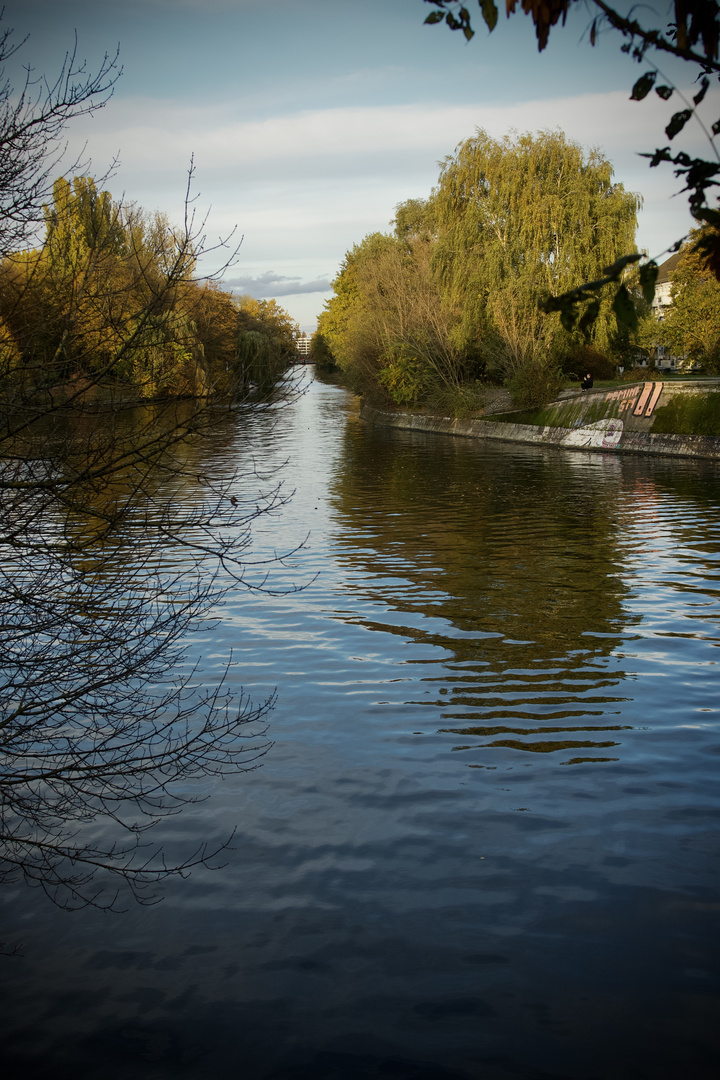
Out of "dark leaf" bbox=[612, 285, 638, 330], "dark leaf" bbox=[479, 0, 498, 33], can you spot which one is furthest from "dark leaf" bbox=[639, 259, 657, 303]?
"dark leaf" bbox=[479, 0, 498, 33]

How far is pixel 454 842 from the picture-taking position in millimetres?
6648

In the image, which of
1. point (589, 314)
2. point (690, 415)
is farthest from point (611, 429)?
point (589, 314)

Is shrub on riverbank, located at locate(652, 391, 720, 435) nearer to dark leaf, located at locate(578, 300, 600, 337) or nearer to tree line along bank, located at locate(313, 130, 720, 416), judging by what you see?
tree line along bank, located at locate(313, 130, 720, 416)

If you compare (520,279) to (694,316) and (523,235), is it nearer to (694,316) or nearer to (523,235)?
(523,235)

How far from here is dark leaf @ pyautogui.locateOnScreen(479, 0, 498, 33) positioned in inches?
134

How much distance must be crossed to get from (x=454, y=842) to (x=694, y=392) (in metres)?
33.6

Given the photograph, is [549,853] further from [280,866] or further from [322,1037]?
[322,1037]

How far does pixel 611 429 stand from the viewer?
40.7m

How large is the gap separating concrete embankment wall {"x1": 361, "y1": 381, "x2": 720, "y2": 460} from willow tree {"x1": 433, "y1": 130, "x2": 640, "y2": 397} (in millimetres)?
3132

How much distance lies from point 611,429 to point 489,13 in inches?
1524

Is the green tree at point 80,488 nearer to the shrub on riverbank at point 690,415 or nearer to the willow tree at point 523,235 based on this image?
the shrub on riverbank at point 690,415

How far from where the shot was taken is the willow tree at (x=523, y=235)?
45.2 metres

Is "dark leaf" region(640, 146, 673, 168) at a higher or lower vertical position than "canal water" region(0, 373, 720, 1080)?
higher

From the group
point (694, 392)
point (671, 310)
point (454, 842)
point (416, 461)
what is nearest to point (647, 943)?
point (454, 842)
